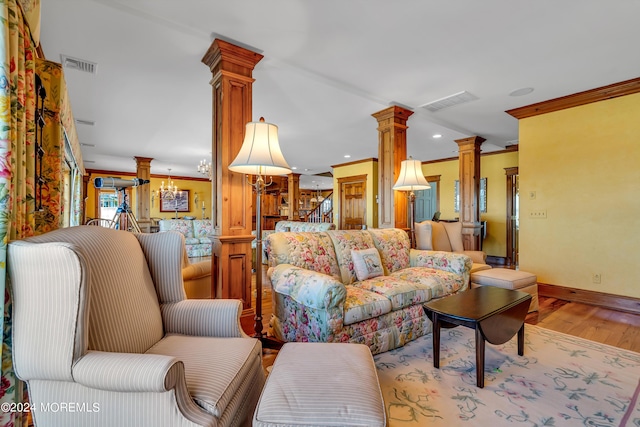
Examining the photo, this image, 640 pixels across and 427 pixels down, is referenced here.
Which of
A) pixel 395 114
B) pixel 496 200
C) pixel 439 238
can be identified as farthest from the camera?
pixel 496 200

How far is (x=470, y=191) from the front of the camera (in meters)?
5.39

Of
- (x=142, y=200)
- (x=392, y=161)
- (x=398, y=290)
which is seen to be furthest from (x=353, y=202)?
(x=398, y=290)

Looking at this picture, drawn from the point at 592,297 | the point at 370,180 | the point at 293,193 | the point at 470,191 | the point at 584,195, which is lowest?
the point at 592,297

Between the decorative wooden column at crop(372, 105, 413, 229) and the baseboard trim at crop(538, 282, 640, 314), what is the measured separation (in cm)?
198

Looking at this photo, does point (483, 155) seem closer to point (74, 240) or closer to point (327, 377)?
point (327, 377)

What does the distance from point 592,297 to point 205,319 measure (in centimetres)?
432

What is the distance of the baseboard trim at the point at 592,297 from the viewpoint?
324 centimetres

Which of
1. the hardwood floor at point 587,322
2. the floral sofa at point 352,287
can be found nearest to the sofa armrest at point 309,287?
the floral sofa at point 352,287

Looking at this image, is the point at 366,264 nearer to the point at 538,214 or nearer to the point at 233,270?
the point at 233,270

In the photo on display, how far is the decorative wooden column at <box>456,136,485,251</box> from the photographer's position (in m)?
5.35

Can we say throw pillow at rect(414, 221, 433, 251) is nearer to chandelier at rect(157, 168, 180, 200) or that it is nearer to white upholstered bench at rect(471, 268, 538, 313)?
white upholstered bench at rect(471, 268, 538, 313)

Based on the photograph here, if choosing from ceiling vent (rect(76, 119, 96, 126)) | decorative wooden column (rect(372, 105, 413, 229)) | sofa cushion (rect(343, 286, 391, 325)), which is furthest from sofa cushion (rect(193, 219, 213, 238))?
sofa cushion (rect(343, 286, 391, 325))

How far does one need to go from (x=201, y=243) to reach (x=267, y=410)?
6745 millimetres

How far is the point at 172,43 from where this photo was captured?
2469 millimetres
